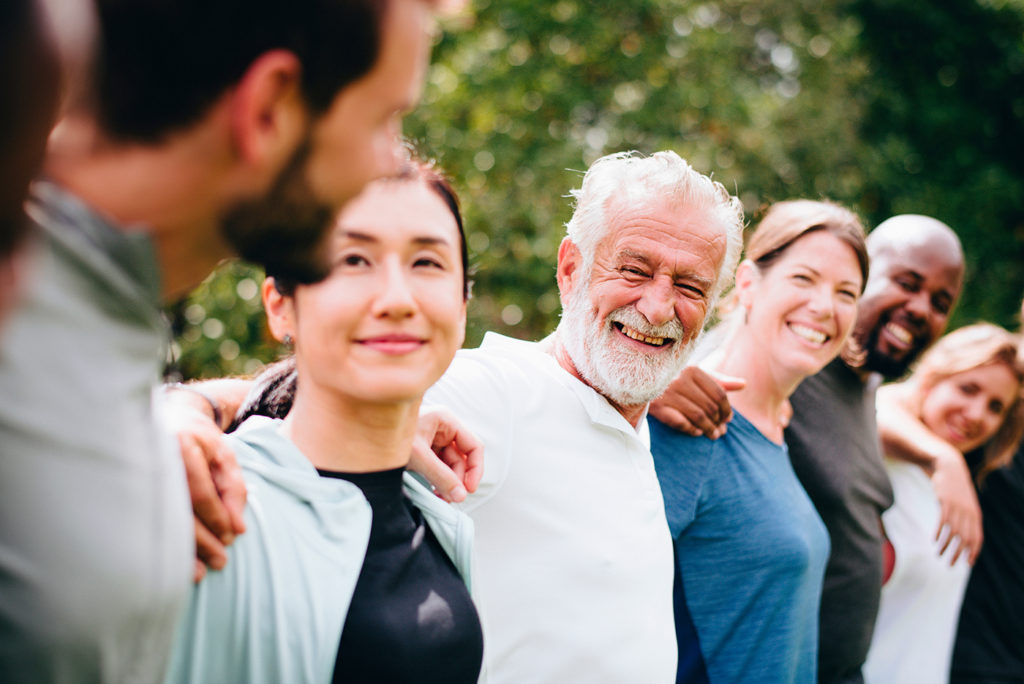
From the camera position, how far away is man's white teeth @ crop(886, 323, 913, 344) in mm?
3557

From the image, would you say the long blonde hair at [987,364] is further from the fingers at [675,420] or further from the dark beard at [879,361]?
the fingers at [675,420]

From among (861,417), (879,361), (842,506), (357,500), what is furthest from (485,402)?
(879,361)

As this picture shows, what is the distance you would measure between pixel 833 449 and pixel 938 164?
858cm

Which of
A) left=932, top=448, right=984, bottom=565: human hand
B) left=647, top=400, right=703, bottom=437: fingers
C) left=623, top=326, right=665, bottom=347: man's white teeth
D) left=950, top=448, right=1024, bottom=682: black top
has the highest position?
left=623, top=326, right=665, bottom=347: man's white teeth

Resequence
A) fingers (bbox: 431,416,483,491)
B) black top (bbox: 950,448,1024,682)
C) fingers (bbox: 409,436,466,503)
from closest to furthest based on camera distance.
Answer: fingers (bbox: 409,436,466,503), fingers (bbox: 431,416,483,491), black top (bbox: 950,448,1024,682)

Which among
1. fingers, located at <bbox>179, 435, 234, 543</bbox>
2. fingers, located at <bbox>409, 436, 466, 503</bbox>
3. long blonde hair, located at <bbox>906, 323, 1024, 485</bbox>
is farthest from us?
long blonde hair, located at <bbox>906, 323, 1024, 485</bbox>

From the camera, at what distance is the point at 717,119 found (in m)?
8.80

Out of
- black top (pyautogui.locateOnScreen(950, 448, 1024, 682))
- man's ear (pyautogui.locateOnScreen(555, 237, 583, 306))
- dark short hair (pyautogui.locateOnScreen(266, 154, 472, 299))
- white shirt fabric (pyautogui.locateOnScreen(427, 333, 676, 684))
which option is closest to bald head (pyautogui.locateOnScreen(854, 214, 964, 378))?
black top (pyautogui.locateOnScreen(950, 448, 1024, 682))

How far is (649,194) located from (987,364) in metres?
2.55

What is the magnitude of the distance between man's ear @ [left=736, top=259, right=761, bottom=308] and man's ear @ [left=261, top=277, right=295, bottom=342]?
6.40ft

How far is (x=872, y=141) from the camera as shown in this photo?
33.4 feet

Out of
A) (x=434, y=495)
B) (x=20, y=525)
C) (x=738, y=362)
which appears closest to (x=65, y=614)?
(x=20, y=525)

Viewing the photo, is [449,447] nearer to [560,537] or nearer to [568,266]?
[560,537]

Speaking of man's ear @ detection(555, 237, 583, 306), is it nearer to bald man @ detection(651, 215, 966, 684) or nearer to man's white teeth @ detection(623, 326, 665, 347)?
man's white teeth @ detection(623, 326, 665, 347)
